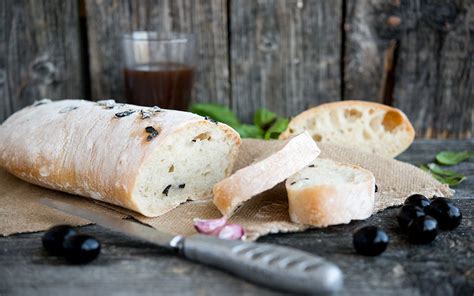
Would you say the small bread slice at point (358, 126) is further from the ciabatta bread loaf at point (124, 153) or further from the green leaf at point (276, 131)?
the ciabatta bread loaf at point (124, 153)

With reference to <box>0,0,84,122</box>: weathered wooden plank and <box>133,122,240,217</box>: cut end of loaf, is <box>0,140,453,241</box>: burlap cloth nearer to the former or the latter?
<box>133,122,240,217</box>: cut end of loaf

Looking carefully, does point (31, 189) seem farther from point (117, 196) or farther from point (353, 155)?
point (353, 155)

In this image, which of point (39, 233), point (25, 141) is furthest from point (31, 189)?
point (39, 233)

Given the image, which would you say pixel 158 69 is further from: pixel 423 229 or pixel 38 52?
pixel 423 229

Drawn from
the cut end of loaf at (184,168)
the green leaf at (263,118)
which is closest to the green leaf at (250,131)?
the green leaf at (263,118)

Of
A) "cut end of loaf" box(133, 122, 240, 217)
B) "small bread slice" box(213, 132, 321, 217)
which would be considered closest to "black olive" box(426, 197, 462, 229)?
"small bread slice" box(213, 132, 321, 217)

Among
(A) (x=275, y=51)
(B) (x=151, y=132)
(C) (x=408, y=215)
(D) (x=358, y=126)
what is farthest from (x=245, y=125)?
(C) (x=408, y=215)
